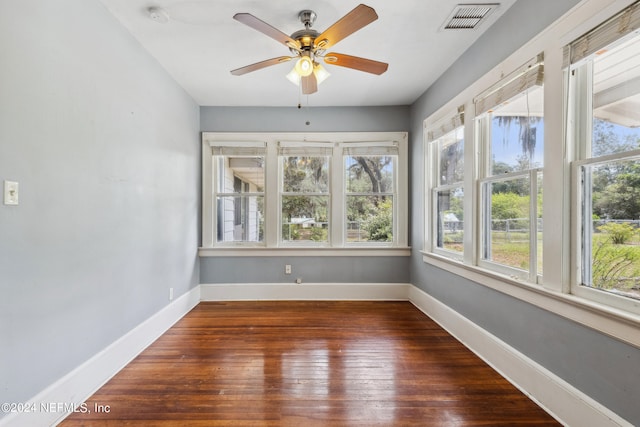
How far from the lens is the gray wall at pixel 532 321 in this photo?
145 centimetres

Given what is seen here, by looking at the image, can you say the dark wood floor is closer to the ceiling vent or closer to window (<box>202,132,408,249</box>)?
window (<box>202,132,408,249</box>)

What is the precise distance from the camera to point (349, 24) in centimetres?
185

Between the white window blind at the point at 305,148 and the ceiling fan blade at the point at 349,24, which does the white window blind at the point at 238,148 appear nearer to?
the white window blind at the point at 305,148

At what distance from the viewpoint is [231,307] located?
12.5 feet

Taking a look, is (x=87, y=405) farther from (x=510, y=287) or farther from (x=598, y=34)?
(x=598, y=34)

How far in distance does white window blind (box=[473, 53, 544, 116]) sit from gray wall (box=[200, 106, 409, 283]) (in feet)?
5.59

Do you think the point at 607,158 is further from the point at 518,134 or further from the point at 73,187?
the point at 73,187

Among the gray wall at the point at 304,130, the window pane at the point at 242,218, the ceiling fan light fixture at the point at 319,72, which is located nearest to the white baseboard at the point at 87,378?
the gray wall at the point at 304,130

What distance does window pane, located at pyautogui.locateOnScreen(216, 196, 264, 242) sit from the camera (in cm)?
419

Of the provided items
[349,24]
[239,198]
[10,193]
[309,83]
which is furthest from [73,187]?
[239,198]

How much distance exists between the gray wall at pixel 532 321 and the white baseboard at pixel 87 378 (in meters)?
2.90

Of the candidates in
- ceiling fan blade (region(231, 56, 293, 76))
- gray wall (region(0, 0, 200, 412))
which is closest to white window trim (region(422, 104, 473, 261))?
ceiling fan blade (region(231, 56, 293, 76))

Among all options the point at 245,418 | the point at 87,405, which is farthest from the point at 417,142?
the point at 87,405

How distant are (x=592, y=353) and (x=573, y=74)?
154 centimetres
